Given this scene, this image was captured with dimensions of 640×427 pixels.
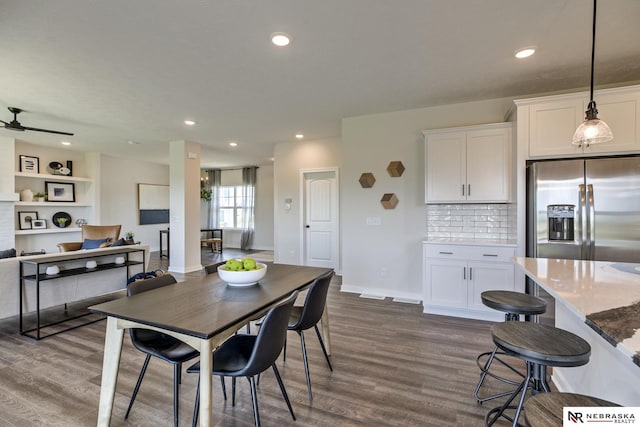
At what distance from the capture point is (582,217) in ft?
9.68

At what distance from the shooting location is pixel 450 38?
2.53m

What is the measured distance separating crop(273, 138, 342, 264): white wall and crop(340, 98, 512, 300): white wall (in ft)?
5.06

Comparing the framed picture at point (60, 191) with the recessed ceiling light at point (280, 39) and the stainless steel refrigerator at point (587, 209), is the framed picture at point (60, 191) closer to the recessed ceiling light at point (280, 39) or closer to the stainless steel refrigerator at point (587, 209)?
the recessed ceiling light at point (280, 39)

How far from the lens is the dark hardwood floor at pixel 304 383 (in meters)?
1.92

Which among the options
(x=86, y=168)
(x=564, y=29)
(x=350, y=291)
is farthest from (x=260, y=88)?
(x=86, y=168)

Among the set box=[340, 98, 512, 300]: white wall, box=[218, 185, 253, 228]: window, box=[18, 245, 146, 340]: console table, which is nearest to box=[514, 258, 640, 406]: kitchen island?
box=[340, 98, 512, 300]: white wall

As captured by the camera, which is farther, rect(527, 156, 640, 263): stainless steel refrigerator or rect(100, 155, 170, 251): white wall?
rect(100, 155, 170, 251): white wall

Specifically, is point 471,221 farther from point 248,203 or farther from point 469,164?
point 248,203

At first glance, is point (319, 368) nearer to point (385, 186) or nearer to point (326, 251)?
point (385, 186)

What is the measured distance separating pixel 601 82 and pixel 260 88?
152 inches

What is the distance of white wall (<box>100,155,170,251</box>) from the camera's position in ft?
26.0

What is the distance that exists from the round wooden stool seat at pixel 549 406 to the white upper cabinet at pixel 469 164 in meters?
3.04

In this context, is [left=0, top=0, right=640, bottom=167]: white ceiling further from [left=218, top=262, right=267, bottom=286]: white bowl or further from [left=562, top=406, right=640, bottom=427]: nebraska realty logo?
[left=562, top=406, right=640, bottom=427]: nebraska realty logo

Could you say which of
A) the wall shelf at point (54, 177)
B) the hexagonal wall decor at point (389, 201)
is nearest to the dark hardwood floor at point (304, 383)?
the hexagonal wall decor at point (389, 201)
